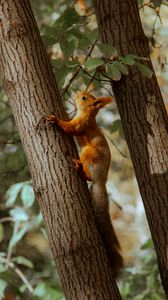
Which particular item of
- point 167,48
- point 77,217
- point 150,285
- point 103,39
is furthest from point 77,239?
point 167,48

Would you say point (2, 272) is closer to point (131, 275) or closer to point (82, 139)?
point (82, 139)

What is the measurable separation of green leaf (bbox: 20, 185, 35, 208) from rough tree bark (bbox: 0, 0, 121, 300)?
2.74 ft

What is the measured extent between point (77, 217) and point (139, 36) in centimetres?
91

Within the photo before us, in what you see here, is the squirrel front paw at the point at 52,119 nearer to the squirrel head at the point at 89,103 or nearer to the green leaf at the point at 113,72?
the green leaf at the point at 113,72

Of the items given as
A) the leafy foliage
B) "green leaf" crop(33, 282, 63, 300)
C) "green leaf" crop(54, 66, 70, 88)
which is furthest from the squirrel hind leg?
the leafy foliage

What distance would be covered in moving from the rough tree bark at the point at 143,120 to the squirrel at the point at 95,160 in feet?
0.62

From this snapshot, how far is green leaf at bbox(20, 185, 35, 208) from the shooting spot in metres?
2.99

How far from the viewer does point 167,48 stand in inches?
160

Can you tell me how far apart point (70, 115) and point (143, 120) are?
3.01ft

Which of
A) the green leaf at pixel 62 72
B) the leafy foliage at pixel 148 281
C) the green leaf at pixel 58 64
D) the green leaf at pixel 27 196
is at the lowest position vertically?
the leafy foliage at pixel 148 281

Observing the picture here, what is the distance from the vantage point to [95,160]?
2.66m

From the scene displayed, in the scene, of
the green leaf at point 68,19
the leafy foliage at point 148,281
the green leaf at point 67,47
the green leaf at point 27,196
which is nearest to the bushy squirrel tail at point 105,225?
the green leaf at point 27,196

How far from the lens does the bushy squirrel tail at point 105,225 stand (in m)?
2.45

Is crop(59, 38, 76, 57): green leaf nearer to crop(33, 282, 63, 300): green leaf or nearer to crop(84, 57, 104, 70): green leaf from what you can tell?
crop(84, 57, 104, 70): green leaf
